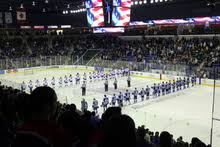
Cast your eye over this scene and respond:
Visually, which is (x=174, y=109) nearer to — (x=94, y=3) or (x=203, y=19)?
(x=94, y=3)

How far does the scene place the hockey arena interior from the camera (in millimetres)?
1993

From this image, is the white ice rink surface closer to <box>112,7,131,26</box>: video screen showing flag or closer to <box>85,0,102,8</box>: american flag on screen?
<box>112,7,131,26</box>: video screen showing flag

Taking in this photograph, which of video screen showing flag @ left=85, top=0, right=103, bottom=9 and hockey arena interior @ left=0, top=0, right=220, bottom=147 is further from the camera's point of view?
video screen showing flag @ left=85, top=0, right=103, bottom=9

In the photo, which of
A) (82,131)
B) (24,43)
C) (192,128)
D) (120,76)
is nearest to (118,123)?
(82,131)

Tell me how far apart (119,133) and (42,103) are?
0.57 metres

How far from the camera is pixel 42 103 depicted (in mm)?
1952

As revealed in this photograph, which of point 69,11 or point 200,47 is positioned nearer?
point 200,47

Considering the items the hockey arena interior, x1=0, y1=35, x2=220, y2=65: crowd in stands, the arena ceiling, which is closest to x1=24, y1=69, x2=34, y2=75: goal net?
the hockey arena interior

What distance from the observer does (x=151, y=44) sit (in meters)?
35.6

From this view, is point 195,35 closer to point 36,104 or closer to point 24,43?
point 24,43

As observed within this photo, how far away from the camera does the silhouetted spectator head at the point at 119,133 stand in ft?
5.51

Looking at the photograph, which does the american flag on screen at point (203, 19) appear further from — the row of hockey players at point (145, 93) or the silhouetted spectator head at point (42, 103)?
the silhouetted spectator head at point (42, 103)

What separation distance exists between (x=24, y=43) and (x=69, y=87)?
23.2m

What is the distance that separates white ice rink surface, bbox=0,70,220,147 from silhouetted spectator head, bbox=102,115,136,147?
356 inches
